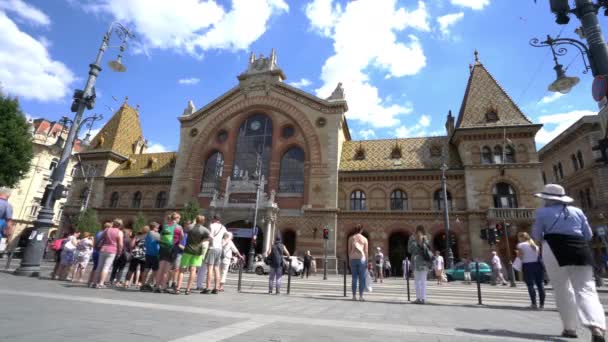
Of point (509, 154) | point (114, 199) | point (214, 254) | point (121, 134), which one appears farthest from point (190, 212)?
point (509, 154)

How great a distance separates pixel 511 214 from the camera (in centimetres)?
2125

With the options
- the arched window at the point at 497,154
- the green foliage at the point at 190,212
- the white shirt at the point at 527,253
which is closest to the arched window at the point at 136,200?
the green foliage at the point at 190,212

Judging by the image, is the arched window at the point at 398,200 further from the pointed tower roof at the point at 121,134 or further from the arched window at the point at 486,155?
the pointed tower roof at the point at 121,134

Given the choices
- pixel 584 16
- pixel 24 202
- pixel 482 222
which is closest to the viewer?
pixel 584 16

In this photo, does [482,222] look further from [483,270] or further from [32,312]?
[32,312]

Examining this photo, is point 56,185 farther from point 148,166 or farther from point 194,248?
point 148,166

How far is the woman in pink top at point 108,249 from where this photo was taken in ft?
26.2

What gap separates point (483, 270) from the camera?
17.8 meters

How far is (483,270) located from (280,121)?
19.3 meters

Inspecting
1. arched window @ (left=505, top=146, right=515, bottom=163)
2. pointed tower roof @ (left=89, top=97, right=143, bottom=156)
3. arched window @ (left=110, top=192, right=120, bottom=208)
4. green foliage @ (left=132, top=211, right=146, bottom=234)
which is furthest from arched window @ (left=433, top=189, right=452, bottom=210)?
pointed tower roof @ (left=89, top=97, right=143, bottom=156)

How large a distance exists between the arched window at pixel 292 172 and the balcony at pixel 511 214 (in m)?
14.0

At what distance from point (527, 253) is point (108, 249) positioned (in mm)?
10471

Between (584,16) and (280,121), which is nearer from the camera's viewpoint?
(584,16)

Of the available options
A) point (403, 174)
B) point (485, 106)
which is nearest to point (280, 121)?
point (403, 174)
